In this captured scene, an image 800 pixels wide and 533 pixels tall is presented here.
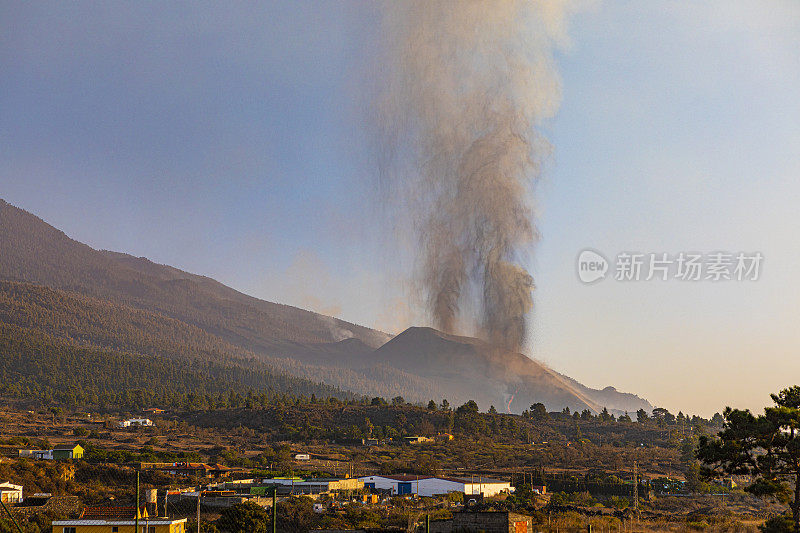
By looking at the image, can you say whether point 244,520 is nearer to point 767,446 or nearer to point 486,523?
point 486,523

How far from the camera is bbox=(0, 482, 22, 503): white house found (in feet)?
223

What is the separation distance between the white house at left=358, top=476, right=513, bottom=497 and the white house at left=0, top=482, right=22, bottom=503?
4489 centimetres

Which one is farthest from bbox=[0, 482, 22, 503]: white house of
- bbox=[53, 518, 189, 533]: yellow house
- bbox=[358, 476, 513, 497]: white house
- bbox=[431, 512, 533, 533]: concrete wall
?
bbox=[358, 476, 513, 497]: white house

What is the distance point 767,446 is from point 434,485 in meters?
61.0

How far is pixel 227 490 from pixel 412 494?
2340 centimetres

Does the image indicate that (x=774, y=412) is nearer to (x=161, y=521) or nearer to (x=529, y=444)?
(x=161, y=521)

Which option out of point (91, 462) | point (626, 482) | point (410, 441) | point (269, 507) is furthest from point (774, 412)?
point (410, 441)

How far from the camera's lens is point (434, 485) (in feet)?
335

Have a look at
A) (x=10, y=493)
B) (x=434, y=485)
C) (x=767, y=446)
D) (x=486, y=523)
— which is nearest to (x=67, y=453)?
(x=10, y=493)

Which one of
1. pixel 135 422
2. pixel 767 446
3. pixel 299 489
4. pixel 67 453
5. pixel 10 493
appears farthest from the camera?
pixel 135 422

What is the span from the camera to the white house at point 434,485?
324 ft

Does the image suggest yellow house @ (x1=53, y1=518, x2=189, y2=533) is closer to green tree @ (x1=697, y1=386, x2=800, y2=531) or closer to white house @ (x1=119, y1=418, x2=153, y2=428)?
green tree @ (x1=697, y1=386, x2=800, y2=531)

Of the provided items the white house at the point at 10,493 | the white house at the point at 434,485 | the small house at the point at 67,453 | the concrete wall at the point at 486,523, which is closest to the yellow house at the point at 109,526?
the concrete wall at the point at 486,523

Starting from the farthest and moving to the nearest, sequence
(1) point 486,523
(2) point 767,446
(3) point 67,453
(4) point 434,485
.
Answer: (3) point 67,453 < (4) point 434,485 < (1) point 486,523 < (2) point 767,446
